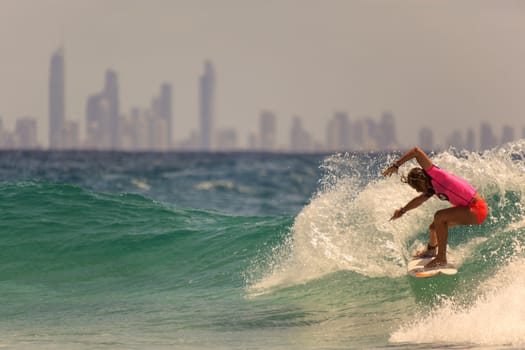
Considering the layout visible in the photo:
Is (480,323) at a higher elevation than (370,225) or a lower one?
lower

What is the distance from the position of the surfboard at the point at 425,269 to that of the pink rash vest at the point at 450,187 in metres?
0.76

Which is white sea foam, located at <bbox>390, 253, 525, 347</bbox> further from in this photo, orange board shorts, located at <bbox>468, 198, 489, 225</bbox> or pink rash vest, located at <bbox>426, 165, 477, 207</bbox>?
pink rash vest, located at <bbox>426, 165, 477, 207</bbox>

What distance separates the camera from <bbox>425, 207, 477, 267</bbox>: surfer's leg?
358 inches

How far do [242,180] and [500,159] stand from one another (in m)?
30.9

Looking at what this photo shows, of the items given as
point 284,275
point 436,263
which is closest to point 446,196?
point 436,263

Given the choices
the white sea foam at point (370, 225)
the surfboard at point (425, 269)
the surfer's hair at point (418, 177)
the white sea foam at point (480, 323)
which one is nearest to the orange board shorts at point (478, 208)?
the surfer's hair at point (418, 177)

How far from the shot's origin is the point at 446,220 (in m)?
9.13

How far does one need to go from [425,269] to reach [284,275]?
328 cm

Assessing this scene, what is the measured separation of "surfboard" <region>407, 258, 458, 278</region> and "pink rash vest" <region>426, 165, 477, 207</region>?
0.76m

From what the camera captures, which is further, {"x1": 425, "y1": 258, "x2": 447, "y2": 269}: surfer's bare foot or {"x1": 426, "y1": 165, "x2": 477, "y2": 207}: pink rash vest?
{"x1": 425, "y1": 258, "x2": 447, "y2": 269}: surfer's bare foot

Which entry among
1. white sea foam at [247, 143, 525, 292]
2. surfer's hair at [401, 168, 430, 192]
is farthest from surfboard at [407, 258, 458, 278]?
white sea foam at [247, 143, 525, 292]

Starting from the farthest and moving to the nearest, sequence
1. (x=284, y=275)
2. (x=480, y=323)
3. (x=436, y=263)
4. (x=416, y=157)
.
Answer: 1. (x=284, y=275)
2. (x=436, y=263)
3. (x=416, y=157)
4. (x=480, y=323)

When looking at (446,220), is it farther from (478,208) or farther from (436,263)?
(436,263)

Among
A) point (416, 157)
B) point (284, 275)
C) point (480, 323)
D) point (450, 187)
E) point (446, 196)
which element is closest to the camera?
point (480, 323)
